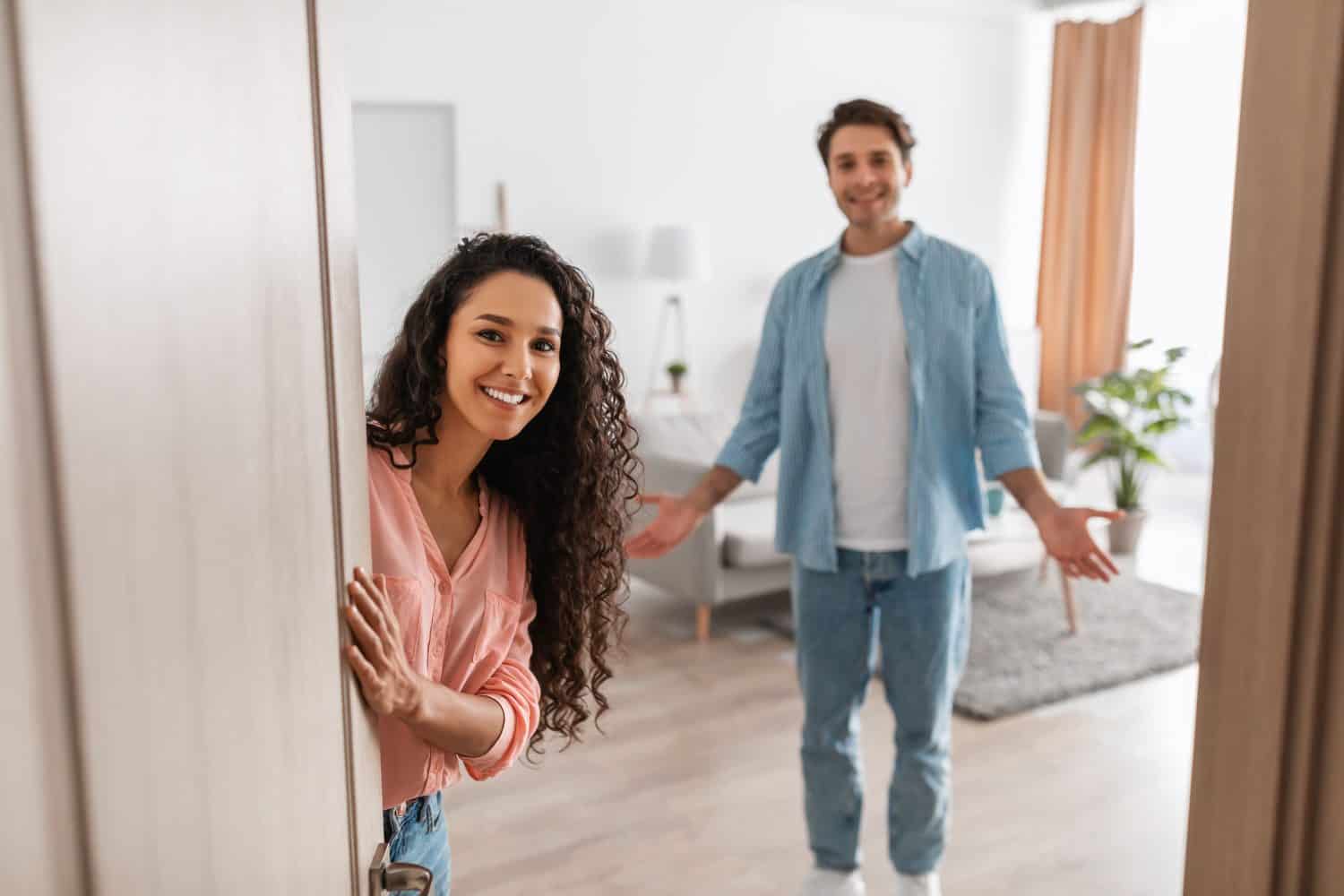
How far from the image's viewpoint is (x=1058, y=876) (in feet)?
8.59

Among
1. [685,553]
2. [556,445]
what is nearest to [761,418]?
[556,445]

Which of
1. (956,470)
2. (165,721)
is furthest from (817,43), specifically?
(165,721)

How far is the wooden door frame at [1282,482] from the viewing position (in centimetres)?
77

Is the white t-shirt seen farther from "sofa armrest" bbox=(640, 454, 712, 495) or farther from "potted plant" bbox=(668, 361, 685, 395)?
"potted plant" bbox=(668, 361, 685, 395)

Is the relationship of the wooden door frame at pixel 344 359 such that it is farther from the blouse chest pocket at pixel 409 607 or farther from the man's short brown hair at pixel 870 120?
the man's short brown hair at pixel 870 120

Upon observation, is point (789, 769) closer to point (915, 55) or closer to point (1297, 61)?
point (1297, 61)

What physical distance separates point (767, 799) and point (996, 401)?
1.33 meters

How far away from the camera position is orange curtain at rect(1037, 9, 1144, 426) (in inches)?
281

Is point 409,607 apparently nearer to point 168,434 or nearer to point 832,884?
point 168,434

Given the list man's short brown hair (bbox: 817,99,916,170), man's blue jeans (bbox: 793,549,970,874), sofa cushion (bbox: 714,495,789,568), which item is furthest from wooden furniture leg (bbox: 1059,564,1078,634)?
man's short brown hair (bbox: 817,99,916,170)

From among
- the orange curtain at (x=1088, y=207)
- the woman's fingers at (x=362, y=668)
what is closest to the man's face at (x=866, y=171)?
the woman's fingers at (x=362, y=668)

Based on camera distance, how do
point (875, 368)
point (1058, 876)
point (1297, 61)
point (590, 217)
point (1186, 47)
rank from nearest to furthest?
1. point (1297, 61)
2. point (875, 368)
3. point (1058, 876)
4. point (590, 217)
5. point (1186, 47)

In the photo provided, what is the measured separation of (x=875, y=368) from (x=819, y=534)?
1.10 feet

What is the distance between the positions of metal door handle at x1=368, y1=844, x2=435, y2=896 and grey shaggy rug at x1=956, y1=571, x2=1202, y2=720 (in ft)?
9.63
